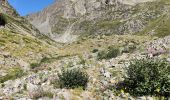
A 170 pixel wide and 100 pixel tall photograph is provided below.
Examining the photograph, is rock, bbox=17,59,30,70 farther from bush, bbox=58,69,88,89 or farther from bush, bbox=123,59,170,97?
bush, bbox=123,59,170,97

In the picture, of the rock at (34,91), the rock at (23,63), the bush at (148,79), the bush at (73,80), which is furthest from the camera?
the rock at (23,63)

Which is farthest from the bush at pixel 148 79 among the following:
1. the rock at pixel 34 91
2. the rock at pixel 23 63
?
the rock at pixel 23 63

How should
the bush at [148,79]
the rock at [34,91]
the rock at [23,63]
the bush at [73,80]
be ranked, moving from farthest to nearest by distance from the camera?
the rock at [23,63] < the bush at [73,80] < the bush at [148,79] < the rock at [34,91]

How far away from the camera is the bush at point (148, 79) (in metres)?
17.9

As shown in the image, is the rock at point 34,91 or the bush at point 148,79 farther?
the bush at point 148,79

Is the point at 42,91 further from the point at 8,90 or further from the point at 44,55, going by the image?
the point at 44,55

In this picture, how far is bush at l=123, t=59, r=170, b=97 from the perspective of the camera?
17.9m

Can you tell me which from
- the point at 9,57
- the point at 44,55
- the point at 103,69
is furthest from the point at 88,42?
the point at 103,69

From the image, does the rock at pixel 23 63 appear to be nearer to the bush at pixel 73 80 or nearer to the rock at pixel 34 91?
the rock at pixel 34 91

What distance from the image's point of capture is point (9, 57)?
2395 inches

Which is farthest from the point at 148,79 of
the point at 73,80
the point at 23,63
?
the point at 23,63

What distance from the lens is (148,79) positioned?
58.9 feet

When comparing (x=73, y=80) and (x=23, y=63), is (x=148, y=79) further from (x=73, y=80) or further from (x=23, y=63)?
(x=23, y=63)

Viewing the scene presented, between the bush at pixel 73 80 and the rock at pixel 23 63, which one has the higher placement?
the bush at pixel 73 80
